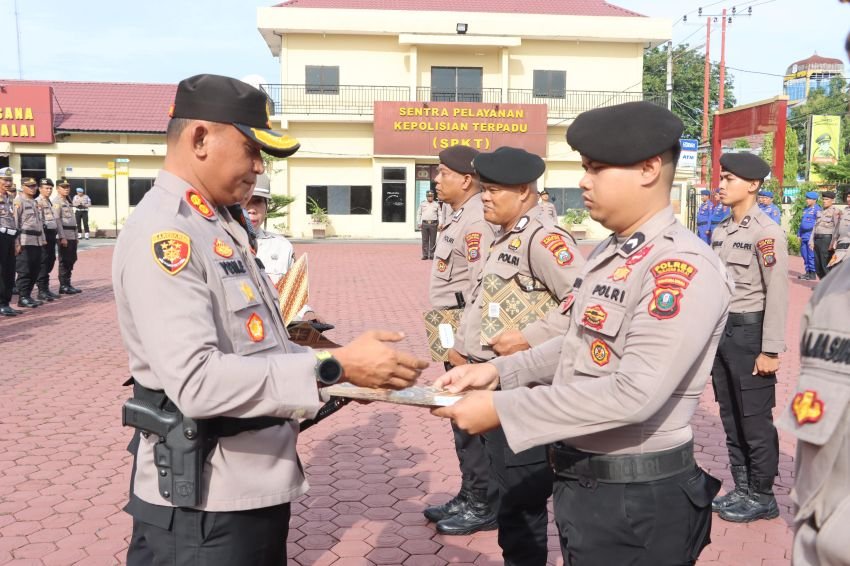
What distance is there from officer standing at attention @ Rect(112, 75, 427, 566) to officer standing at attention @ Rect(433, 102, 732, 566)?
1.64 feet

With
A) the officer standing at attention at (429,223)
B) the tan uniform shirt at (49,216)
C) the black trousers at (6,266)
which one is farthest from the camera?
the officer standing at attention at (429,223)

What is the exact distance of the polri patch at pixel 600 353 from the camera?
223 cm

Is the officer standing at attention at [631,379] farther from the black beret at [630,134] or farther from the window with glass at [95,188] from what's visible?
the window with glass at [95,188]

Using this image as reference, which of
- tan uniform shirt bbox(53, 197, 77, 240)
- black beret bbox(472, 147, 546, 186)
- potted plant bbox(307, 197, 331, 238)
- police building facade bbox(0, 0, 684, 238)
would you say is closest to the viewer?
black beret bbox(472, 147, 546, 186)

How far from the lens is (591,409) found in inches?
81.7

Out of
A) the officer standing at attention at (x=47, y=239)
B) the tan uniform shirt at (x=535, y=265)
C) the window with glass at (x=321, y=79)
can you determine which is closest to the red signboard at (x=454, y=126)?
the window with glass at (x=321, y=79)

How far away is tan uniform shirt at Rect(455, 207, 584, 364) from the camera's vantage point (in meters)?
3.42

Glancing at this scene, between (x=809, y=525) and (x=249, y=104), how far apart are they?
1.80 metres

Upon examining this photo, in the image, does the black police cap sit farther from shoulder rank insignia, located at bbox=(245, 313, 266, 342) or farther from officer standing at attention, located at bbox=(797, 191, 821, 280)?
officer standing at attention, located at bbox=(797, 191, 821, 280)

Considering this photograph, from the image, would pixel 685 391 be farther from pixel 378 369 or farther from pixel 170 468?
pixel 170 468

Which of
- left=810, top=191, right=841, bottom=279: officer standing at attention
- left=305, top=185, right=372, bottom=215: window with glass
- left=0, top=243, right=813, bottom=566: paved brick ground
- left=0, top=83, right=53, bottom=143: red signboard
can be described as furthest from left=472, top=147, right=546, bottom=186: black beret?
left=0, top=83, right=53, bottom=143: red signboard

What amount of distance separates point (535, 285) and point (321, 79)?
2808cm

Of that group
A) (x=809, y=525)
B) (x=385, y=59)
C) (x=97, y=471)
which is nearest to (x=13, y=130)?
(x=385, y=59)

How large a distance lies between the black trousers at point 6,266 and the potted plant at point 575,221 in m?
21.3
